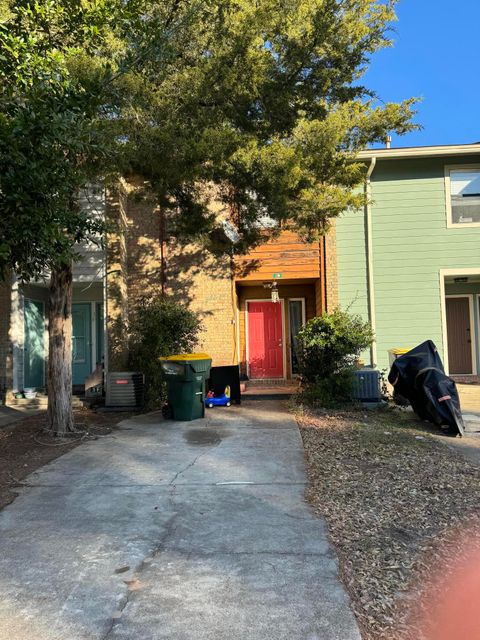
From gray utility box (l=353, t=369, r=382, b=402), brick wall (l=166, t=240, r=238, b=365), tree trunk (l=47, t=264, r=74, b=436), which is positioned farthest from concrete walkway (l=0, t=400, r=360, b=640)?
brick wall (l=166, t=240, r=238, b=365)

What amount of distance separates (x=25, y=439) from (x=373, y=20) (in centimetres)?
831

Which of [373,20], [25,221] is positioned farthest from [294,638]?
[373,20]

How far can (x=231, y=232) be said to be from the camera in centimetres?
933

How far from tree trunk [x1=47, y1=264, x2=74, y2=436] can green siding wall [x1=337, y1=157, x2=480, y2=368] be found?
23.9 feet

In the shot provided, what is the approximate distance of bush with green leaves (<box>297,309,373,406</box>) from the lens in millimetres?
9445

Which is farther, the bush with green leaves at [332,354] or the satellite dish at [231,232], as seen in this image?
the bush with green leaves at [332,354]

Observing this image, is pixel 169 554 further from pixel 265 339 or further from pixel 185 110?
pixel 265 339

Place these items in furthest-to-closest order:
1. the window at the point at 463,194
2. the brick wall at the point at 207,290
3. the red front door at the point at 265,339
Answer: the red front door at the point at 265,339 → the window at the point at 463,194 → the brick wall at the point at 207,290

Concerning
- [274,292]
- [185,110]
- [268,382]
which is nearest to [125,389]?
[268,382]

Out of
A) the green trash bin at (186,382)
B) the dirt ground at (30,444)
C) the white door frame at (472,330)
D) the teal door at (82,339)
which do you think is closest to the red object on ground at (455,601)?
the dirt ground at (30,444)

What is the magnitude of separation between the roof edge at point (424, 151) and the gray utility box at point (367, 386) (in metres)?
5.76

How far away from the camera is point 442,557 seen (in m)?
3.65

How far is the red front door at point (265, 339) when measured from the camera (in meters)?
14.0

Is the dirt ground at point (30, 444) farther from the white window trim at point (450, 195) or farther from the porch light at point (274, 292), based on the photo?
the white window trim at point (450, 195)
